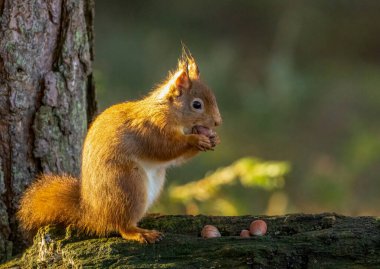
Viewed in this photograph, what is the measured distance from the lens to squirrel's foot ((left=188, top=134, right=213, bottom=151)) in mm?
3203

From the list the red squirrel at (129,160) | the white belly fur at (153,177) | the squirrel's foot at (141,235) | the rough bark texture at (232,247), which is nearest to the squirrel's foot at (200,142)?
the red squirrel at (129,160)

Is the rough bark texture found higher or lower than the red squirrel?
lower

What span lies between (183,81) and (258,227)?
1.99ft

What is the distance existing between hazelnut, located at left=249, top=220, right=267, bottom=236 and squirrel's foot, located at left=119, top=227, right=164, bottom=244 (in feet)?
0.98

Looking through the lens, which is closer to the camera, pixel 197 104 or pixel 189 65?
pixel 197 104

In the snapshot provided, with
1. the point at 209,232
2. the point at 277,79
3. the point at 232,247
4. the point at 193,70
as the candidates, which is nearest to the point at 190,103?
the point at 193,70

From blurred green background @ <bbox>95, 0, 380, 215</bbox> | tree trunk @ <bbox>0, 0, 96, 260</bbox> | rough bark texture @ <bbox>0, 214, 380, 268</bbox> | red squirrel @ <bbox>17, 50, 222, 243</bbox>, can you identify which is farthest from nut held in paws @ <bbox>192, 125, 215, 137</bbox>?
blurred green background @ <bbox>95, 0, 380, 215</bbox>

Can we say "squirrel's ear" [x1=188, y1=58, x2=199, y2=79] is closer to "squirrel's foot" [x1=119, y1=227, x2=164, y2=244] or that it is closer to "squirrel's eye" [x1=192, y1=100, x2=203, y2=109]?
"squirrel's eye" [x1=192, y1=100, x2=203, y2=109]

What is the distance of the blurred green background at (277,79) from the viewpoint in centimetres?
586

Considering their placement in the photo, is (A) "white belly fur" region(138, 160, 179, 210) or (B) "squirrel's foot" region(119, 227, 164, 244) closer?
(B) "squirrel's foot" region(119, 227, 164, 244)

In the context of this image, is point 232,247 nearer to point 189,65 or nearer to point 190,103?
point 190,103

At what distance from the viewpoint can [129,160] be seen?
10.2 ft

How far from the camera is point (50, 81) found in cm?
351

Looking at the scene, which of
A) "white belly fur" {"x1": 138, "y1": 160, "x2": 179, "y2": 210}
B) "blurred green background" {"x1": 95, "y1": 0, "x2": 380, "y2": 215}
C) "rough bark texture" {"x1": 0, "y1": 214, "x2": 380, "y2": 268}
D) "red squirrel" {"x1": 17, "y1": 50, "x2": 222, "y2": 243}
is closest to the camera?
"rough bark texture" {"x1": 0, "y1": 214, "x2": 380, "y2": 268}
